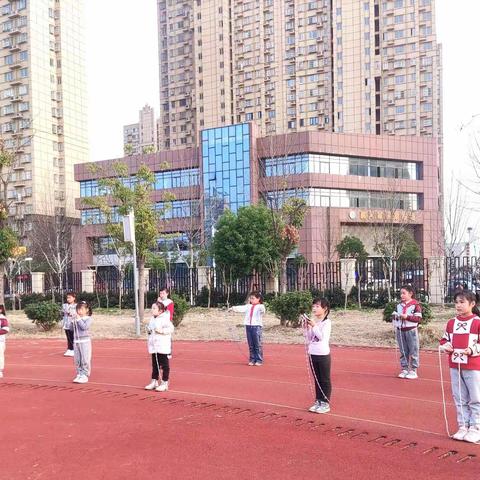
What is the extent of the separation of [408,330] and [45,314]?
12.3 metres

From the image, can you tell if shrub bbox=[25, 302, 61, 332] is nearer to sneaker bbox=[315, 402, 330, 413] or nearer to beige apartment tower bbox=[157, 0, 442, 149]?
sneaker bbox=[315, 402, 330, 413]

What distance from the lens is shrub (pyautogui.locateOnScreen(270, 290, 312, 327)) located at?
53.4 ft

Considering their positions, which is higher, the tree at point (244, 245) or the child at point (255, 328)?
the tree at point (244, 245)

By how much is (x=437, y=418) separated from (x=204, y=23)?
86.7m

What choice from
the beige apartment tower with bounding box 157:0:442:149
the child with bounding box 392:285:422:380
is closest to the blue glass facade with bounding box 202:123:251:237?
the beige apartment tower with bounding box 157:0:442:149

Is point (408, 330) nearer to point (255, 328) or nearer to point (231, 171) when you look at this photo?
point (255, 328)

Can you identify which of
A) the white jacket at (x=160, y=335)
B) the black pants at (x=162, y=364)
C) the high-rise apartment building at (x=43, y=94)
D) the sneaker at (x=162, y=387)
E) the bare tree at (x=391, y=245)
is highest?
the high-rise apartment building at (x=43, y=94)

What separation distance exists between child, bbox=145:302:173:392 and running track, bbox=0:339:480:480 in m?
0.30

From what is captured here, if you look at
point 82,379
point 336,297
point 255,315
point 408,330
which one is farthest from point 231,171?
point 408,330

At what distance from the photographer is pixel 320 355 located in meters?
7.18

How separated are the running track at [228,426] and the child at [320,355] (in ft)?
0.72

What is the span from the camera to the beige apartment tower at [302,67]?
76.1 metres

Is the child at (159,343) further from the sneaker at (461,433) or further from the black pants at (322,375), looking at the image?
the sneaker at (461,433)

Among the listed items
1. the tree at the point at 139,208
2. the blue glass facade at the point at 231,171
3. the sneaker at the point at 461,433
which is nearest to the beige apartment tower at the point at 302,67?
the blue glass facade at the point at 231,171
